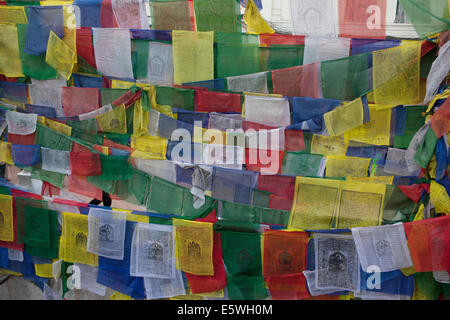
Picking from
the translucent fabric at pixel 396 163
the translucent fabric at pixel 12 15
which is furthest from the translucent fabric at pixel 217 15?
the translucent fabric at pixel 396 163

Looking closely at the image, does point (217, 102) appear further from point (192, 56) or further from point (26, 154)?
point (26, 154)

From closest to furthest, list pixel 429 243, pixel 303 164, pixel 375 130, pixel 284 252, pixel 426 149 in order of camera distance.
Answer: pixel 429 243
pixel 284 252
pixel 426 149
pixel 303 164
pixel 375 130

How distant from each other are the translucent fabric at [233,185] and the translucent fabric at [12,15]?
293 cm

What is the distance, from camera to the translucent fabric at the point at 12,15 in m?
4.94

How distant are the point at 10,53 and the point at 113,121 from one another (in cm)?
151

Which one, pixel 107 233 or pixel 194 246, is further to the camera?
pixel 107 233

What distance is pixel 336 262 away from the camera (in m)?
3.52

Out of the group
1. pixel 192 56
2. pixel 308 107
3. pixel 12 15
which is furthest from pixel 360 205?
pixel 12 15

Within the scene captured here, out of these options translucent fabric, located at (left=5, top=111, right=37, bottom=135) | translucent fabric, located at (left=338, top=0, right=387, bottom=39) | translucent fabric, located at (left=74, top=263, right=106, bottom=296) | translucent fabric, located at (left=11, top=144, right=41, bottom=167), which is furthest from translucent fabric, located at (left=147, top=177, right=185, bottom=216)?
translucent fabric, located at (left=338, top=0, right=387, bottom=39)

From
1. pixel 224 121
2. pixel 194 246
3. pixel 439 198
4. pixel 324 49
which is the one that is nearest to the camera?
pixel 439 198

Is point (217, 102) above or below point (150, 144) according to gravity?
above

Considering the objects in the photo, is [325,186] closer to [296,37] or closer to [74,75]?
[296,37]

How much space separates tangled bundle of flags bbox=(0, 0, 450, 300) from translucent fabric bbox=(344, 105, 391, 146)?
0.04ft

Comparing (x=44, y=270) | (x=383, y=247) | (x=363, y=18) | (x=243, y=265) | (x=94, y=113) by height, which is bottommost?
(x=44, y=270)
